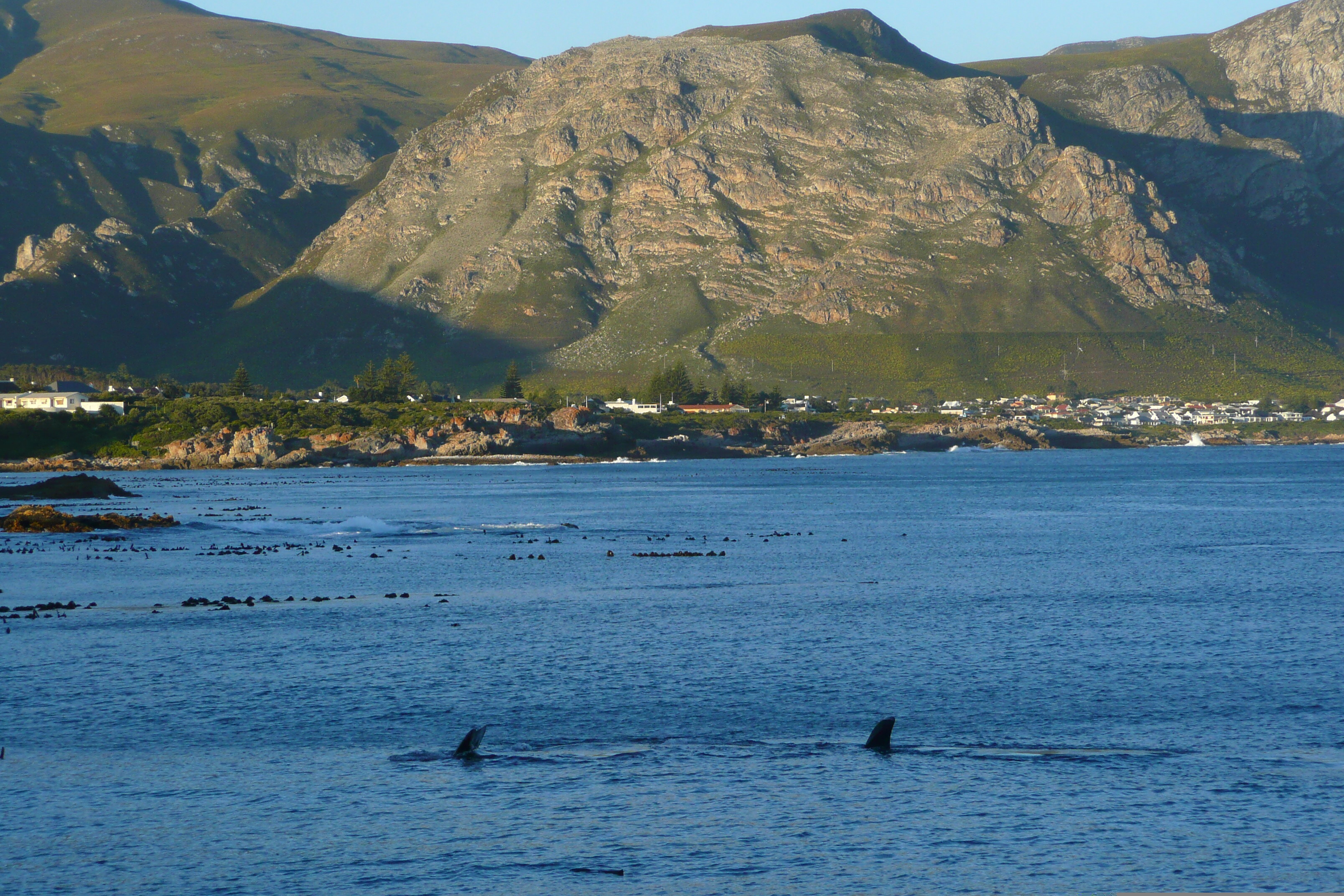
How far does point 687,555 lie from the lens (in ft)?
230

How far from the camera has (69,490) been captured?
4444 inches

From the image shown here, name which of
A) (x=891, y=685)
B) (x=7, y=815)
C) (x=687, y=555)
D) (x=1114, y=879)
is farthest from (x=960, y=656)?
(x=687, y=555)

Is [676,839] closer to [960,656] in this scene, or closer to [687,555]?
[960,656]

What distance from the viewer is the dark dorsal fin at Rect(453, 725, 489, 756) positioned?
26.8m

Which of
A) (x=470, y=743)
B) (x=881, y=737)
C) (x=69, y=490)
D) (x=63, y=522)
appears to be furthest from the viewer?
(x=69, y=490)

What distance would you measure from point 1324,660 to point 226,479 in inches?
5723

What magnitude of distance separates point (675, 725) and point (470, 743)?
5.11 metres

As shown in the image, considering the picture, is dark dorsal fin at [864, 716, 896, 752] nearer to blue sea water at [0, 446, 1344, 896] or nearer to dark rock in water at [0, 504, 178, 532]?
blue sea water at [0, 446, 1344, 896]

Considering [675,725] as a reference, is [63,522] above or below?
below

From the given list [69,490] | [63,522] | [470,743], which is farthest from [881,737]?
[69,490]

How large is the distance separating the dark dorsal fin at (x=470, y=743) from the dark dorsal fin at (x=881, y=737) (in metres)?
8.15

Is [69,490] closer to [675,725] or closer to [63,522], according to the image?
[63,522]

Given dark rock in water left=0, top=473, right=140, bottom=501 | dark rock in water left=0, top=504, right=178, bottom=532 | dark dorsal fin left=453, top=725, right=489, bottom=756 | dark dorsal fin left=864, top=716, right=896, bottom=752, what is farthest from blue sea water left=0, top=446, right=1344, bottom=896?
dark rock in water left=0, top=473, right=140, bottom=501

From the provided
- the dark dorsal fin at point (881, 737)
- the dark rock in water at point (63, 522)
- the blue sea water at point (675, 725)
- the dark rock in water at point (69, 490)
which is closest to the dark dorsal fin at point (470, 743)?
the blue sea water at point (675, 725)
